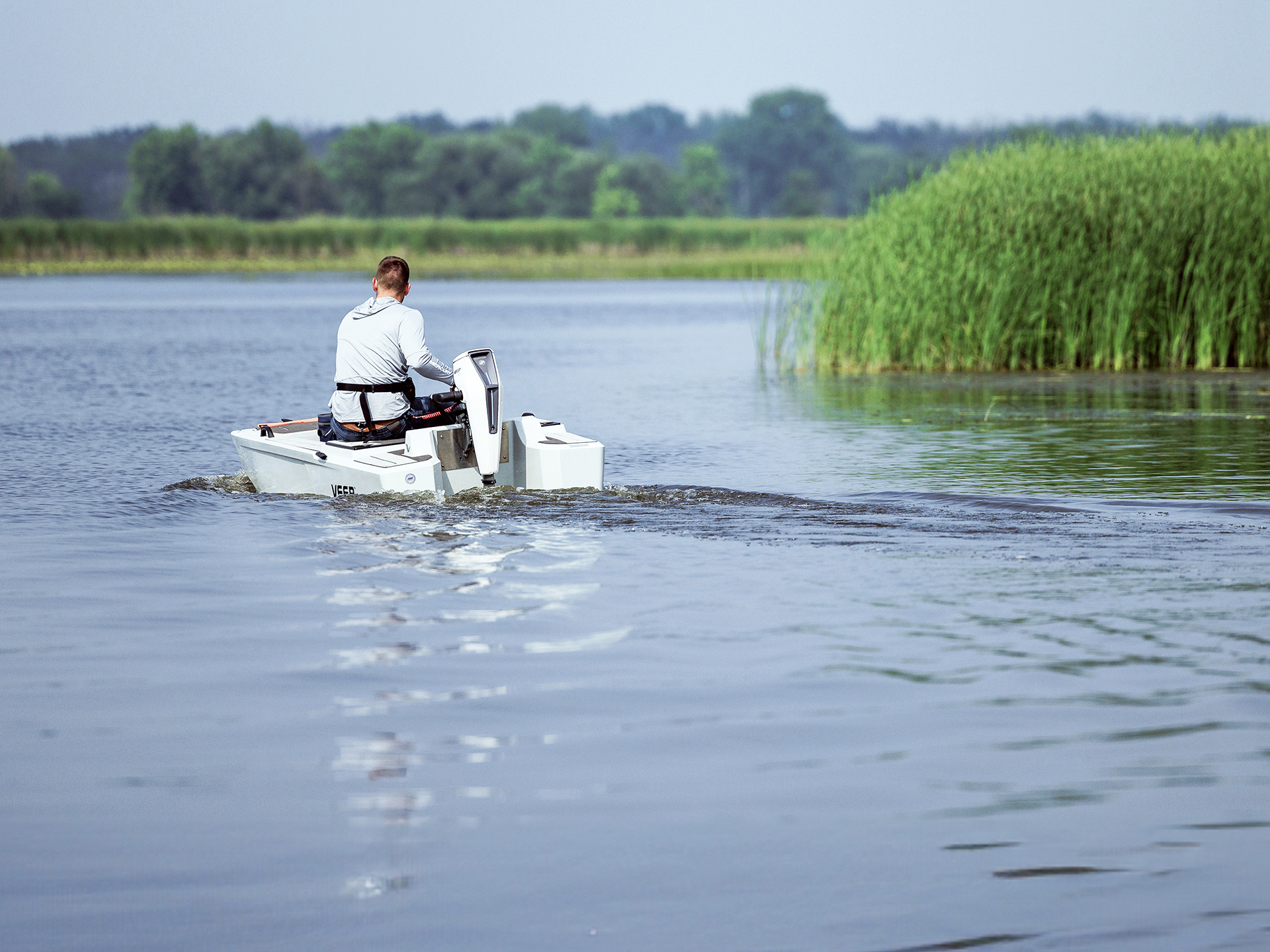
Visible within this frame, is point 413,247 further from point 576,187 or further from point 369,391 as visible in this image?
point 576,187

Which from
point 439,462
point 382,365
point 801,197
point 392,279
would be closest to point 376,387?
point 382,365

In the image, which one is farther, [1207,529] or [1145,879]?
[1207,529]

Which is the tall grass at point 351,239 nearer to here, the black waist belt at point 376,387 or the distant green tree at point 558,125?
the black waist belt at point 376,387

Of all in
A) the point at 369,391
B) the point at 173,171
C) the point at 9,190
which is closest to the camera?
the point at 369,391

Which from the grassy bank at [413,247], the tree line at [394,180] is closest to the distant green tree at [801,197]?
the tree line at [394,180]

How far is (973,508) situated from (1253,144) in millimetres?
12224

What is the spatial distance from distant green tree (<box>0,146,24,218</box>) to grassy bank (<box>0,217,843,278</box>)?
48.8 m

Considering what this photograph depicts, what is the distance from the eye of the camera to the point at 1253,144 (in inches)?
800

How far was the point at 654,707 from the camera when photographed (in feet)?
19.4

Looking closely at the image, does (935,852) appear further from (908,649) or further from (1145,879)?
(908,649)

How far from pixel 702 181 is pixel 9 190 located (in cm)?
6065

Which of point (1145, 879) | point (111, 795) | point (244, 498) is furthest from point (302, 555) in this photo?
point (1145, 879)

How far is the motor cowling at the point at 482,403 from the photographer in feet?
32.9

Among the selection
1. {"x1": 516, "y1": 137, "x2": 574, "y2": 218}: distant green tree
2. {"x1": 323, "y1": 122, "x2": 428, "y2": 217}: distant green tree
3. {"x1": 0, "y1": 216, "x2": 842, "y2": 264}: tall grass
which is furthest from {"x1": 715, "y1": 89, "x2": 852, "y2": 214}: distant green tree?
{"x1": 0, "y1": 216, "x2": 842, "y2": 264}: tall grass
